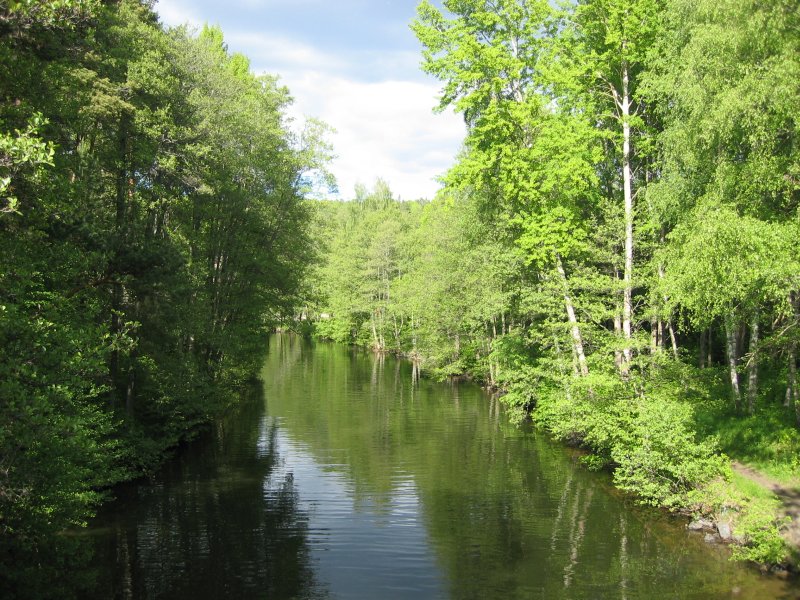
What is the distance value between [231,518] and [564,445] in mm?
13943

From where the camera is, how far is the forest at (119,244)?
930 centimetres

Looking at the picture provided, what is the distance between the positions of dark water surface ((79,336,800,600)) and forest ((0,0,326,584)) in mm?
1977

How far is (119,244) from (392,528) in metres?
9.96

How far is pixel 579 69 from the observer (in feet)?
68.5

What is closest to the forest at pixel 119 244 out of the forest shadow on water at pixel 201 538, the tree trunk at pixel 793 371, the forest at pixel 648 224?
the forest shadow on water at pixel 201 538

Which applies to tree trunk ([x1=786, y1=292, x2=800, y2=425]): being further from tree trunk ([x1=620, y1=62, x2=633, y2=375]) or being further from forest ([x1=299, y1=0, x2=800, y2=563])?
tree trunk ([x1=620, y1=62, x2=633, y2=375])

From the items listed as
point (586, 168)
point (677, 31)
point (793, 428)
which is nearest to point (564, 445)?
point (793, 428)

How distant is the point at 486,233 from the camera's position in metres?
29.5

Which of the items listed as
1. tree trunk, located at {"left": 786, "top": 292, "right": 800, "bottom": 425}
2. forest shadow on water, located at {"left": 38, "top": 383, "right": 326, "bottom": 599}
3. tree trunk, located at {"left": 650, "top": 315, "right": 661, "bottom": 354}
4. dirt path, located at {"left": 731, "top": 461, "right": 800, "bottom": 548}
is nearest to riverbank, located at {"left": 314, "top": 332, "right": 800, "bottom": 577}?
dirt path, located at {"left": 731, "top": 461, "right": 800, "bottom": 548}

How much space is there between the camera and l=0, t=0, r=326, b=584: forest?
9.30m

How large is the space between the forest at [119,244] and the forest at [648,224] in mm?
6518

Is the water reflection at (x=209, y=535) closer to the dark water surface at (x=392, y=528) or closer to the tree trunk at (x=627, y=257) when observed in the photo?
the dark water surface at (x=392, y=528)

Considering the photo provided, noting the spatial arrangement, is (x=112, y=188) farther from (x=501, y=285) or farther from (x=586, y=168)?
(x=501, y=285)

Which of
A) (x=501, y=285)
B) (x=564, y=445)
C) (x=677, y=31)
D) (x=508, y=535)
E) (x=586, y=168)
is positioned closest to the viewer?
(x=508, y=535)
